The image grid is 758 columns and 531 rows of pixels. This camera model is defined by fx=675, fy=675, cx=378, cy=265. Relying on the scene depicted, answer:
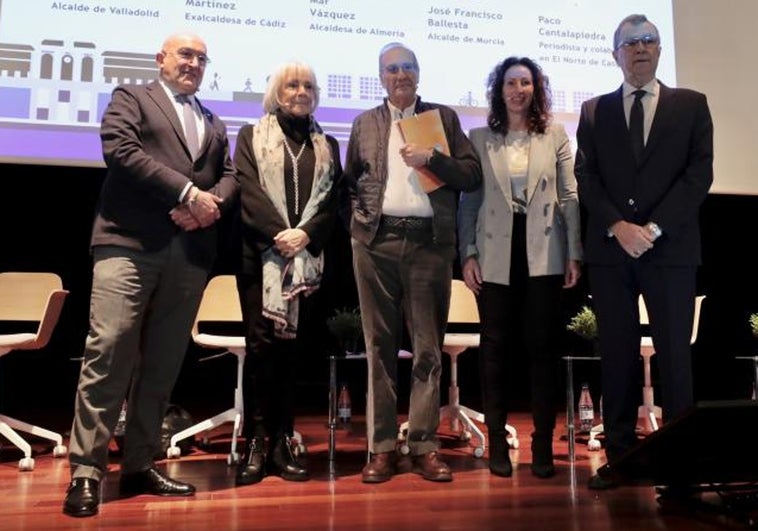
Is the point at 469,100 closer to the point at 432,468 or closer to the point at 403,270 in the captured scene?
the point at 403,270

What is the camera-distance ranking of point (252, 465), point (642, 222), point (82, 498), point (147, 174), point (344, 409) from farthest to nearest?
point (344, 409), point (252, 465), point (642, 222), point (147, 174), point (82, 498)

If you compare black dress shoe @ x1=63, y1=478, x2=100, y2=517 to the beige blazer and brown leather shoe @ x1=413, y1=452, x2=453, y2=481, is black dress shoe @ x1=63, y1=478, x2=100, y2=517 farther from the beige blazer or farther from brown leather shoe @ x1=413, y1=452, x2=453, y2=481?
the beige blazer

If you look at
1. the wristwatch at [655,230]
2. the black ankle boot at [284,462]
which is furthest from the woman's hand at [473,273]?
the black ankle boot at [284,462]

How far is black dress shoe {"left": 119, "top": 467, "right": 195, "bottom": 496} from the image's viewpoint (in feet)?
7.07

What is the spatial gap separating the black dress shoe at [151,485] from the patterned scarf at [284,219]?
582 millimetres

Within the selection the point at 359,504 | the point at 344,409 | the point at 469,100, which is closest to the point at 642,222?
the point at 359,504

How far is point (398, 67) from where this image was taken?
2.43 m

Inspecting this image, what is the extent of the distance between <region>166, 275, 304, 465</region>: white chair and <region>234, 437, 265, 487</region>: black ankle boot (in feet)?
1.40

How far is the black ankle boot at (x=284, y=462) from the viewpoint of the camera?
7.59 ft

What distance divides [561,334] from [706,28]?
8.53ft

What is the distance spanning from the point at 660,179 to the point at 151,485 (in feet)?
6.34

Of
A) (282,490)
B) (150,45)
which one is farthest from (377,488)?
(150,45)

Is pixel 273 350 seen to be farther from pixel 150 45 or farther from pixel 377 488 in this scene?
pixel 150 45

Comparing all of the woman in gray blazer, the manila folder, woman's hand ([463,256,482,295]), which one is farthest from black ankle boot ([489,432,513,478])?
the manila folder
